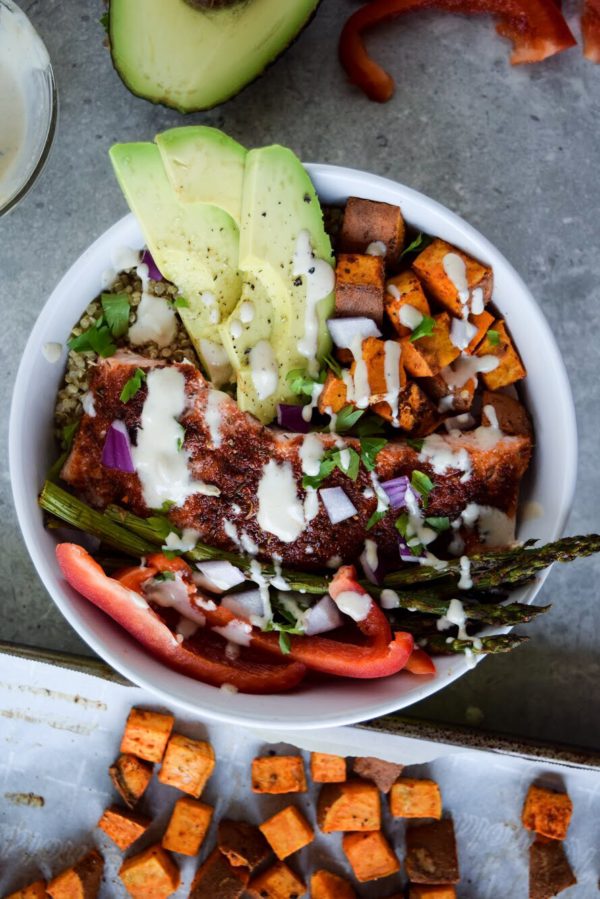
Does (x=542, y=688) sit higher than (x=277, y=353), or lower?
lower

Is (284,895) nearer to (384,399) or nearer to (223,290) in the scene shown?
(384,399)

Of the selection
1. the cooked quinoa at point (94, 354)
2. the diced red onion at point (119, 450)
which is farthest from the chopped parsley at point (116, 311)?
the diced red onion at point (119, 450)

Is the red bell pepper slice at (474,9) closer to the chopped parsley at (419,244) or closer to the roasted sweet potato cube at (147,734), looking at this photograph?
the chopped parsley at (419,244)

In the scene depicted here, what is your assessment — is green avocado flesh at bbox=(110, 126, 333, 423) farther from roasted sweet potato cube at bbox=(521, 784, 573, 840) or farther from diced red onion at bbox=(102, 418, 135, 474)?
roasted sweet potato cube at bbox=(521, 784, 573, 840)

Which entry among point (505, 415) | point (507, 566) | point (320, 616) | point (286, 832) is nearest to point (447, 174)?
point (505, 415)

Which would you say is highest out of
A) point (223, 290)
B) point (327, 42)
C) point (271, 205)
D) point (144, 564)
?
point (327, 42)

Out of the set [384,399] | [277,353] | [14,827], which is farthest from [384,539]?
[14,827]
